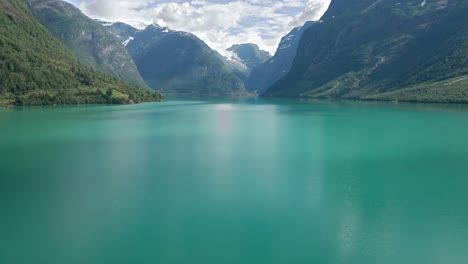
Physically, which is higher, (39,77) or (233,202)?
(39,77)

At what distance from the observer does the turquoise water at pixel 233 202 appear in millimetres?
20344

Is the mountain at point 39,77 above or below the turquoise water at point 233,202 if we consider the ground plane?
above

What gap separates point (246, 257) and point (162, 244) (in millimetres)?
4362

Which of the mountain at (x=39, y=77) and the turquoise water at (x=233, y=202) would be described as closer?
the turquoise water at (x=233, y=202)

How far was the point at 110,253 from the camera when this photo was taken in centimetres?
1995

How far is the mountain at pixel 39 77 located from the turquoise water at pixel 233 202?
9738 centimetres

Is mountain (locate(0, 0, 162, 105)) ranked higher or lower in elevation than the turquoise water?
higher

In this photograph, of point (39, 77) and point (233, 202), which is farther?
point (39, 77)

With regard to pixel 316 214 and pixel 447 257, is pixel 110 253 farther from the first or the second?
pixel 447 257

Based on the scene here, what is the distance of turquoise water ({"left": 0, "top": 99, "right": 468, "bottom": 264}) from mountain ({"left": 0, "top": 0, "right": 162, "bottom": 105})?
97.4 metres

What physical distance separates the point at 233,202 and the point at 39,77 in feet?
474

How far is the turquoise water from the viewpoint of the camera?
20344 mm

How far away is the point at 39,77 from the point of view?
152 metres

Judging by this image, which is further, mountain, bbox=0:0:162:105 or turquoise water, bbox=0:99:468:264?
mountain, bbox=0:0:162:105
